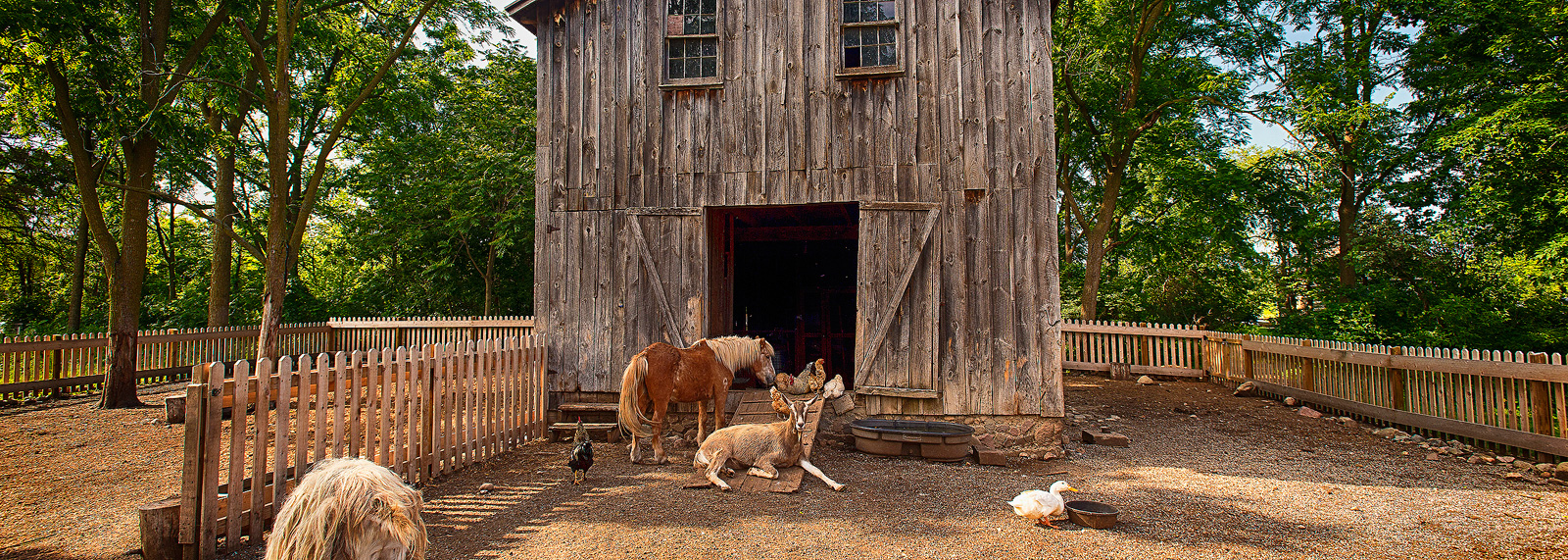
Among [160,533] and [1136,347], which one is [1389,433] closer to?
[1136,347]

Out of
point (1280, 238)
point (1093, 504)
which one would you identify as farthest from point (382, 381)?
point (1280, 238)

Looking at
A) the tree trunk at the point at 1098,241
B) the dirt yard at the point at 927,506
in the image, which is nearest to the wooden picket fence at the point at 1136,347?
the tree trunk at the point at 1098,241

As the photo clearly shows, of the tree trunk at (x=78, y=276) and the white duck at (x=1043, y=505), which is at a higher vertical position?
the tree trunk at (x=78, y=276)

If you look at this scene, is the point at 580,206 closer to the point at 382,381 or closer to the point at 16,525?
the point at 382,381

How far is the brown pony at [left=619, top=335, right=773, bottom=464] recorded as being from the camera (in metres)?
7.04

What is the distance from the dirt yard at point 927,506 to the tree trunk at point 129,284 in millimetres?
2687

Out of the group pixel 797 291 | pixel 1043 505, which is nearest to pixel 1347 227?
pixel 797 291

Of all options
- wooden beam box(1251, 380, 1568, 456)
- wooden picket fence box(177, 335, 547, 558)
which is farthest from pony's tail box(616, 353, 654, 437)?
wooden beam box(1251, 380, 1568, 456)

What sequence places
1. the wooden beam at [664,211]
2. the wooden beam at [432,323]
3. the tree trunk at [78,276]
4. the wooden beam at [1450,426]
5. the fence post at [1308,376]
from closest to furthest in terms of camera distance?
1. the wooden beam at [1450,426]
2. the wooden beam at [664,211]
3. the fence post at [1308,376]
4. the wooden beam at [432,323]
5. the tree trunk at [78,276]

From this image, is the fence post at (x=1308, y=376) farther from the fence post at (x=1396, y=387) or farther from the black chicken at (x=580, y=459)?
the black chicken at (x=580, y=459)

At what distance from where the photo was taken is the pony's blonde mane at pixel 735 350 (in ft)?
24.5

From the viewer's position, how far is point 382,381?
18.4ft

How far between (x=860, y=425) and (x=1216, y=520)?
3344 mm

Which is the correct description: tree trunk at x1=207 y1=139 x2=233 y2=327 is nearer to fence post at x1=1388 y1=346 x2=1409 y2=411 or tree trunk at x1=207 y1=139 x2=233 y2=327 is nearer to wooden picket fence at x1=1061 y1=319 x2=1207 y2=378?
wooden picket fence at x1=1061 y1=319 x2=1207 y2=378
